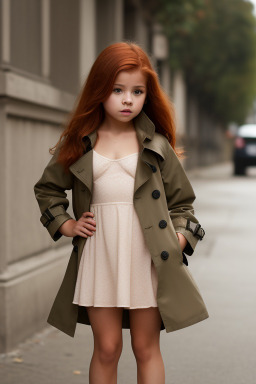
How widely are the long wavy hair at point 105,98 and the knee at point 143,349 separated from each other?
0.73m

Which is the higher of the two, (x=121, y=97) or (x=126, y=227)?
(x=121, y=97)

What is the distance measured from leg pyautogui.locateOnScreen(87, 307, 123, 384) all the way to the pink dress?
56 mm

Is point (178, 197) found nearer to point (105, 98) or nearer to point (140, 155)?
point (140, 155)

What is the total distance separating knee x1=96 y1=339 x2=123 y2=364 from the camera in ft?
10.1

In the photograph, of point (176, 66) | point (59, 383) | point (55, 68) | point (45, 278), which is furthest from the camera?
point (176, 66)

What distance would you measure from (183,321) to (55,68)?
12.4 feet

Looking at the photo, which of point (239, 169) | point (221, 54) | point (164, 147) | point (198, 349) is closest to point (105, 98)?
point (164, 147)

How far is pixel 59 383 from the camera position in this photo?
4.22m

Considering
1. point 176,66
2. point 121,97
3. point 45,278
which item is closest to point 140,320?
point 121,97

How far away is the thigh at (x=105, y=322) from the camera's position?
10.1 feet

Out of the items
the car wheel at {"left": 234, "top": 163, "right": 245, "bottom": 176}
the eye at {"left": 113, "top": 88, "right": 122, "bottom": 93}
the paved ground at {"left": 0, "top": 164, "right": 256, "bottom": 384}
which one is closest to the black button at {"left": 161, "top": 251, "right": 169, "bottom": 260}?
the eye at {"left": 113, "top": 88, "right": 122, "bottom": 93}

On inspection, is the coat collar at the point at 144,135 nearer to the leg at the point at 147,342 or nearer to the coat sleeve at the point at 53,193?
the coat sleeve at the point at 53,193

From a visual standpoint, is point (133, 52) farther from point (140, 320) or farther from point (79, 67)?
point (79, 67)

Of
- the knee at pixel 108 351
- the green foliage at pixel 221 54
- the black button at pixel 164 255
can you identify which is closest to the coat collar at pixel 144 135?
the black button at pixel 164 255
